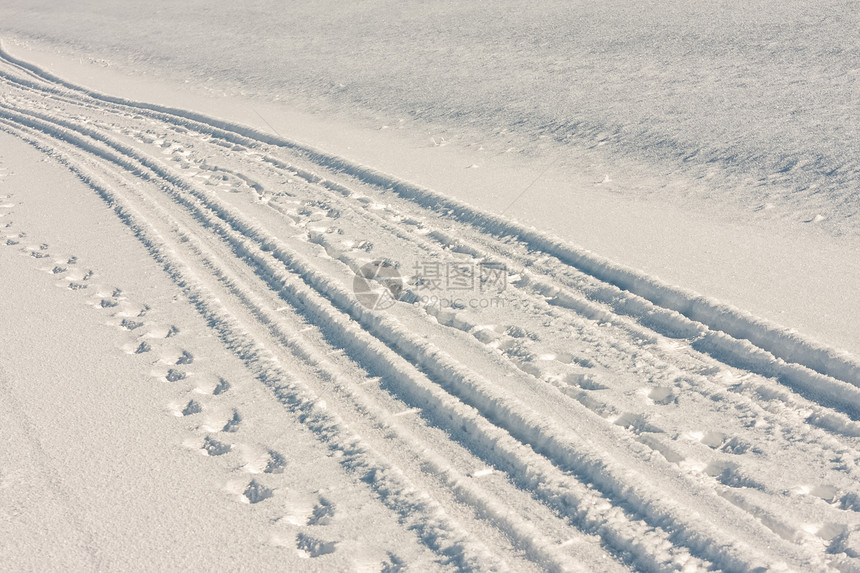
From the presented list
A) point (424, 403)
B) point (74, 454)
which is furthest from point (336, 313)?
point (74, 454)

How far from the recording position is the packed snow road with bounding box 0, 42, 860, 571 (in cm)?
300

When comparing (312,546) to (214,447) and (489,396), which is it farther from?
(489,396)

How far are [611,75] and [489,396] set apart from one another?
6794 mm

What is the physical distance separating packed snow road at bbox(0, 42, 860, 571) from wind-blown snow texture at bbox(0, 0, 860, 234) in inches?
84.2

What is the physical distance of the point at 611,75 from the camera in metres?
9.44

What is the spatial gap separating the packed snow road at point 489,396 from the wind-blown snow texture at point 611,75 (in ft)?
7.01

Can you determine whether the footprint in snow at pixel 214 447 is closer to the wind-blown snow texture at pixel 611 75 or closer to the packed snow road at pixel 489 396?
the packed snow road at pixel 489 396

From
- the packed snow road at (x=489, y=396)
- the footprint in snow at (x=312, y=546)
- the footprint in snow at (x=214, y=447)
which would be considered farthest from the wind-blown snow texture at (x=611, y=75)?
the footprint in snow at (x=214, y=447)

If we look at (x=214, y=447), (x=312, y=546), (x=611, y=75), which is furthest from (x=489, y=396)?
(x=611, y=75)

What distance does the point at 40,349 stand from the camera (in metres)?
4.57

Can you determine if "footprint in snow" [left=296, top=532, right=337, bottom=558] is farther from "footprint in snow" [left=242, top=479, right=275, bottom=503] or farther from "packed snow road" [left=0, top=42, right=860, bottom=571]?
"footprint in snow" [left=242, top=479, right=275, bottom=503]

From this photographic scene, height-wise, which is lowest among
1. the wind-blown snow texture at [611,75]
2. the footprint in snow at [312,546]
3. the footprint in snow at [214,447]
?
the footprint in snow at [312,546]

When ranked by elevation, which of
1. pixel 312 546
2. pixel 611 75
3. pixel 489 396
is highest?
pixel 611 75

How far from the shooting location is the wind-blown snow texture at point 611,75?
21.8 ft
